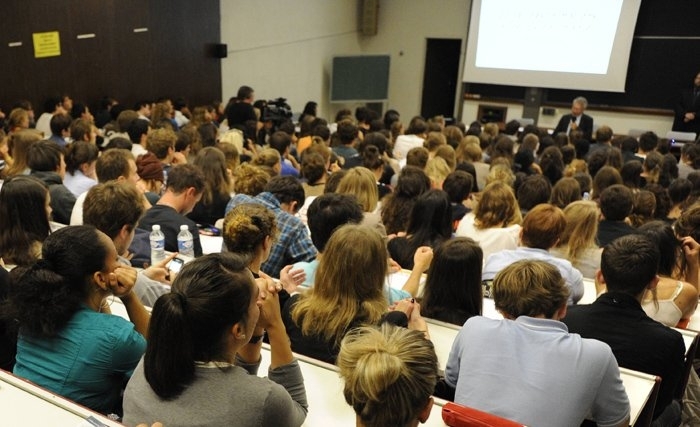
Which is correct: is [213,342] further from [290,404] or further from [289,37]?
[289,37]

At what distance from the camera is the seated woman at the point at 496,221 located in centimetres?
354

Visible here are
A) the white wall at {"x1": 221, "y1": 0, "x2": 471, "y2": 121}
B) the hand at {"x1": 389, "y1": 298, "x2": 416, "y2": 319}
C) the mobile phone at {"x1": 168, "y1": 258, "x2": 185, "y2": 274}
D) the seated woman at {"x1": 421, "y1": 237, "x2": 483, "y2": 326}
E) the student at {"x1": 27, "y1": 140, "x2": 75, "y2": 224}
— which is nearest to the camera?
the hand at {"x1": 389, "y1": 298, "x2": 416, "y2": 319}

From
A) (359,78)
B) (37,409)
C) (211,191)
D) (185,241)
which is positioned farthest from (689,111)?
(37,409)

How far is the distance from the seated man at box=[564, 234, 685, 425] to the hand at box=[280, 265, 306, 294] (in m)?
1.08

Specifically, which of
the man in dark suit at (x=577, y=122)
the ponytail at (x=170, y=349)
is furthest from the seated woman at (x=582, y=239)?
the man in dark suit at (x=577, y=122)

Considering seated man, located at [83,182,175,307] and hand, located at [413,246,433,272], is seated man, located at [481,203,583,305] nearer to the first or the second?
hand, located at [413,246,433,272]

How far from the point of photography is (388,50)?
12.3 m

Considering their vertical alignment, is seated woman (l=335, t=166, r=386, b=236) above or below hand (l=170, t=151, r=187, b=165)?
above

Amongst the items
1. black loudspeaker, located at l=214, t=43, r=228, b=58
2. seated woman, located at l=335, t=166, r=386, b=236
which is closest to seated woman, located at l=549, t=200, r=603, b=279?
seated woman, located at l=335, t=166, r=386, b=236

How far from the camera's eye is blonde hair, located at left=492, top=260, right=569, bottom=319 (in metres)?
1.95

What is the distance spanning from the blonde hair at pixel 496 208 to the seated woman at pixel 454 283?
1246mm

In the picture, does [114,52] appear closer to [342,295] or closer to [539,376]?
[342,295]

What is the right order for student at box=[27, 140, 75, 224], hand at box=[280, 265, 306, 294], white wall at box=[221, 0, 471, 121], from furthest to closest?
1. white wall at box=[221, 0, 471, 121]
2. student at box=[27, 140, 75, 224]
3. hand at box=[280, 265, 306, 294]

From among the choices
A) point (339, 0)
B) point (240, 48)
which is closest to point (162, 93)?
point (240, 48)
